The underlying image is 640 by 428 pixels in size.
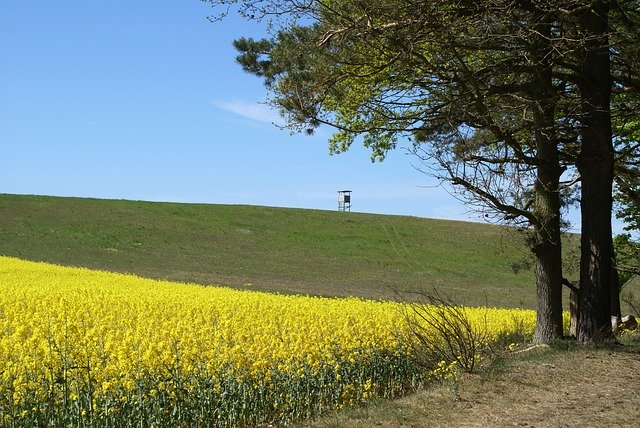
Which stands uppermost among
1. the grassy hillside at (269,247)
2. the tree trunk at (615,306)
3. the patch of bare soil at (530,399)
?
the grassy hillside at (269,247)

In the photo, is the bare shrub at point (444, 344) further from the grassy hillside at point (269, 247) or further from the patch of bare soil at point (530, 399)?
the grassy hillside at point (269, 247)

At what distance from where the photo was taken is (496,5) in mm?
13812

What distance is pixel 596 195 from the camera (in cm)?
1514

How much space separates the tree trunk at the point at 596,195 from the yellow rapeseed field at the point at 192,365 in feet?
11.6

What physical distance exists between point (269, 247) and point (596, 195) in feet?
134

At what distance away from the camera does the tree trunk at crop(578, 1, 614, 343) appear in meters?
15.1

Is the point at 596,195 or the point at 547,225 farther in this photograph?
the point at 547,225

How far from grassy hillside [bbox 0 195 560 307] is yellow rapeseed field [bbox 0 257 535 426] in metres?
20.5

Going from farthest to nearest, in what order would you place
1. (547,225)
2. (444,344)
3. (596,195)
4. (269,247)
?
1. (269,247)
2. (547,225)
3. (596,195)
4. (444,344)

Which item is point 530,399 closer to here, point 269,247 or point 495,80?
point 495,80

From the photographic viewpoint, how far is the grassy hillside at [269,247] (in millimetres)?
42250

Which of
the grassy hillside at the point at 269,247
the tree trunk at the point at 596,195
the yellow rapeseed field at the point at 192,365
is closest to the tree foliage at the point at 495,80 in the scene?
the tree trunk at the point at 596,195


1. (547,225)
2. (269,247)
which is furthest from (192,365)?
(269,247)

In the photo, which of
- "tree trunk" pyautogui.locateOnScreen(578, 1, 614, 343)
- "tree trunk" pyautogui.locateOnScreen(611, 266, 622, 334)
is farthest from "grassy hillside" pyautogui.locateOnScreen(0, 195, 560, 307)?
"tree trunk" pyautogui.locateOnScreen(578, 1, 614, 343)
